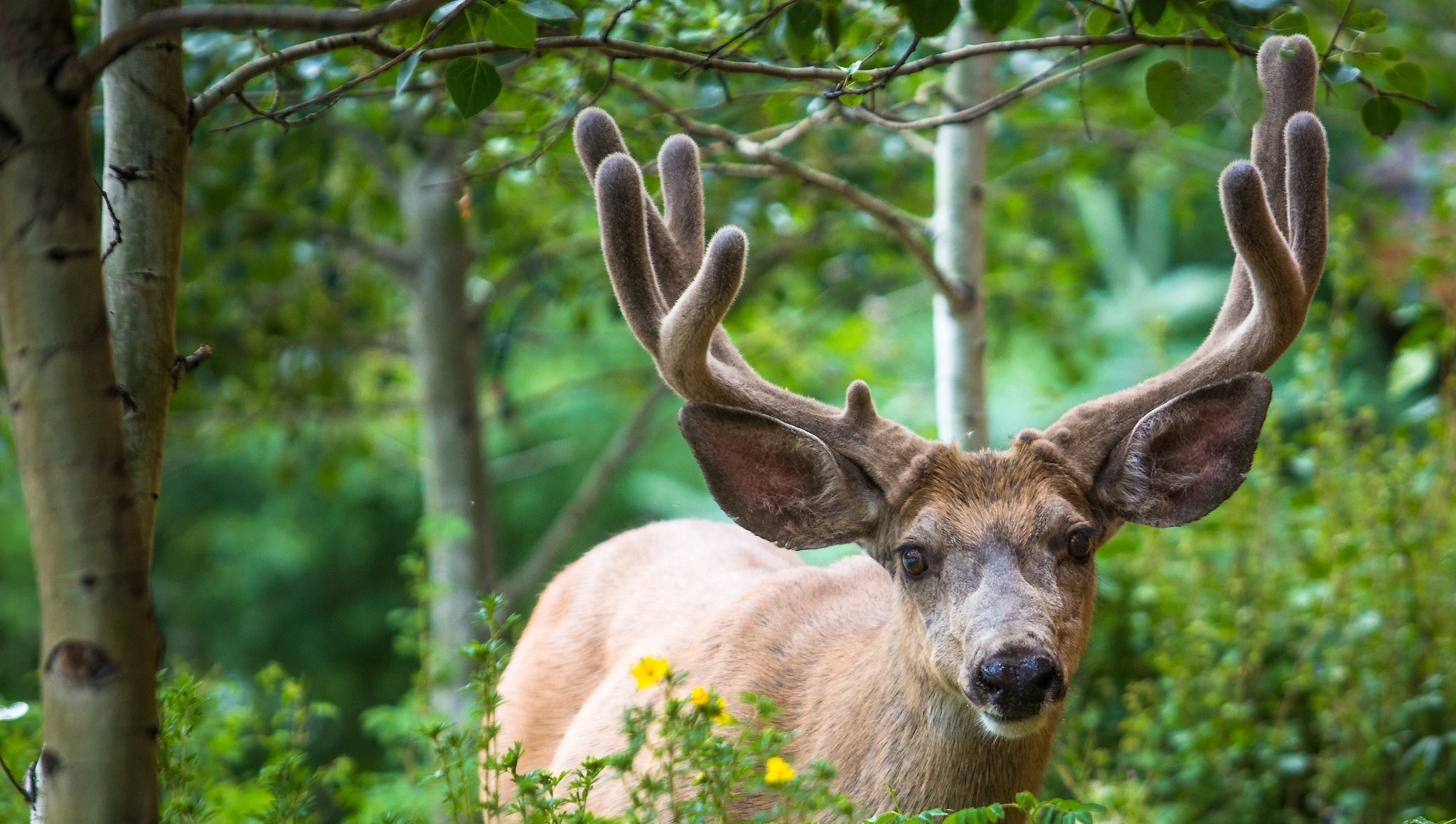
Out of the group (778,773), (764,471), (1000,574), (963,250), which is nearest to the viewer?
(778,773)

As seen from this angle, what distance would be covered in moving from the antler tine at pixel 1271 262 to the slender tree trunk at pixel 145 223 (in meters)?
2.07

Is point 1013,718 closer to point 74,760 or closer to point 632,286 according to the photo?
point 632,286

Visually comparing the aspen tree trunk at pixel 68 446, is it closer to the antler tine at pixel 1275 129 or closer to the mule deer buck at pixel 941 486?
the mule deer buck at pixel 941 486

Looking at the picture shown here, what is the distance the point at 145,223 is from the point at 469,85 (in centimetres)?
74

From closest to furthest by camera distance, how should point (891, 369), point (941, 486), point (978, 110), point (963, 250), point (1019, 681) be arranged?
1. point (1019, 681)
2. point (941, 486)
3. point (978, 110)
4. point (963, 250)
5. point (891, 369)

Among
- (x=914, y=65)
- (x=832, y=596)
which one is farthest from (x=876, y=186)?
(x=914, y=65)

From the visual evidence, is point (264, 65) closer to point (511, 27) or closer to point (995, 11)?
point (511, 27)

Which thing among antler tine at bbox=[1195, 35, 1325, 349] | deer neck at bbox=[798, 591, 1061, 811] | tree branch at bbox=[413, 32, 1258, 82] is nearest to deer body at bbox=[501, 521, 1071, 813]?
deer neck at bbox=[798, 591, 1061, 811]

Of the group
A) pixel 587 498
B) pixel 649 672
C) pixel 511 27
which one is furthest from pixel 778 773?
pixel 587 498

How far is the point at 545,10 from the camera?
267 cm

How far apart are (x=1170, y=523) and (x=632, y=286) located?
5.08 ft

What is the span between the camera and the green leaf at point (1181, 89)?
2.95 meters

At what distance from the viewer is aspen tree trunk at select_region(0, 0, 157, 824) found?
1927mm

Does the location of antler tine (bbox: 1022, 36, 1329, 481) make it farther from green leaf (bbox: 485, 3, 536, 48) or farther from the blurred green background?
green leaf (bbox: 485, 3, 536, 48)
